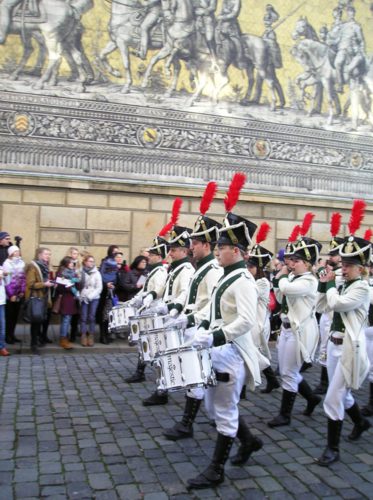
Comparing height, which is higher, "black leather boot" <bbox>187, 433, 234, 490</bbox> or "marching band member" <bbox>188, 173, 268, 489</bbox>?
"marching band member" <bbox>188, 173, 268, 489</bbox>

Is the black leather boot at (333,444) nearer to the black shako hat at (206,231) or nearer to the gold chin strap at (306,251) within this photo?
the gold chin strap at (306,251)

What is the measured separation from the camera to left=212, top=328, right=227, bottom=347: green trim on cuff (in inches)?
171

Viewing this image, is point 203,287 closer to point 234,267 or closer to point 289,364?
point 234,267

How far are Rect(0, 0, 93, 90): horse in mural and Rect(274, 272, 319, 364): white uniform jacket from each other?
860cm

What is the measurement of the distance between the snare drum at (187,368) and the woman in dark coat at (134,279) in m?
6.49

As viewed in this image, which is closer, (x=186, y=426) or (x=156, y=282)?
(x=186, y=426)

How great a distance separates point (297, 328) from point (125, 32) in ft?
32.2

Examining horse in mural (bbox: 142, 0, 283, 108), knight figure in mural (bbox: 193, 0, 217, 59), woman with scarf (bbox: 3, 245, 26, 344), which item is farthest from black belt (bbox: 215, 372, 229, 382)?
knight figure in mural (bbox: 193, 0, 217, 59)

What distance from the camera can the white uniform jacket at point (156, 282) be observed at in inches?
311

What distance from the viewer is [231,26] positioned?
14.3m

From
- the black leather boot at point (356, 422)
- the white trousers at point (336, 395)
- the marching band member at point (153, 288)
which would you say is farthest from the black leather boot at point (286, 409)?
the marching band member at point (153, 288)

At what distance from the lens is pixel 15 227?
12281 mm

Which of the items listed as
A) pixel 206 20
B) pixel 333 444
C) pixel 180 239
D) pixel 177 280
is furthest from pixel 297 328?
pixel 206 20

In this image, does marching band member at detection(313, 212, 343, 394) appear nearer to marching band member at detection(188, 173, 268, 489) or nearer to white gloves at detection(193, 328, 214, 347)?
marching band member at detection(188, 173, 268, 489)
